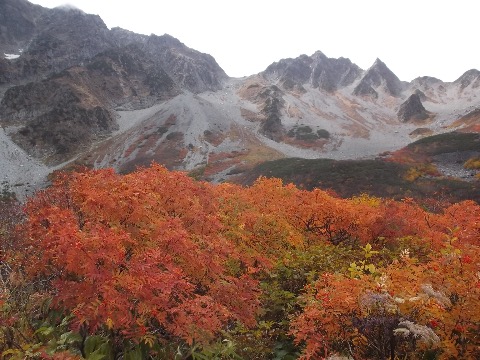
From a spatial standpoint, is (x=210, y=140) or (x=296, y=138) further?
(x=296, y=138)

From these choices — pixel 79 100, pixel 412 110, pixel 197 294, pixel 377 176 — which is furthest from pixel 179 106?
pixel 197 294

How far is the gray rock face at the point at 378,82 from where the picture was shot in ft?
585

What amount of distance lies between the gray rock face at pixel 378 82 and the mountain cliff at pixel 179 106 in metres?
0.69

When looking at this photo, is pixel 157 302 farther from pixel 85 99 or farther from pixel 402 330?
pixel 85 99

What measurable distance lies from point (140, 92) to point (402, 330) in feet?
479

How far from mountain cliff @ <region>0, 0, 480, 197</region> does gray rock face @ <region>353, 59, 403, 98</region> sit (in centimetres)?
69

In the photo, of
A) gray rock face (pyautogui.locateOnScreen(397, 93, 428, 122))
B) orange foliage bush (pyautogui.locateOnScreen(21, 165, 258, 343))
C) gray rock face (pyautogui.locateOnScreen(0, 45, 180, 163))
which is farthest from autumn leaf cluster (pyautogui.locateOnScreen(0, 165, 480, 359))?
gray rock face (pyautogui.locateOnScreen(397, 93, 428, 122))

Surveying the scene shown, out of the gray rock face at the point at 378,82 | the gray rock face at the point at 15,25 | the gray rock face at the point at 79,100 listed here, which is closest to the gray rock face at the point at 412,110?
the gray rock face at the point at 378,82

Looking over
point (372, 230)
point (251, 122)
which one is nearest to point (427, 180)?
point (372, 230)

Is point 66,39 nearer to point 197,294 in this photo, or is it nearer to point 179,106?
point 179,106

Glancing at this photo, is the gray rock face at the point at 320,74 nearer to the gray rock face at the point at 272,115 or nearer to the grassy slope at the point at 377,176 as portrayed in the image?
the gray rock face at the point at 272,115

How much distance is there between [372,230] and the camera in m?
15.0

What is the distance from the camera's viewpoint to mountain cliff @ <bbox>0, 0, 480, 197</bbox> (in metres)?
90.2

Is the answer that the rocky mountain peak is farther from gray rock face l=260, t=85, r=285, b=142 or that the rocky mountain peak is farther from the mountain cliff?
gray rock face l=260, t=85, r=285, b=142
